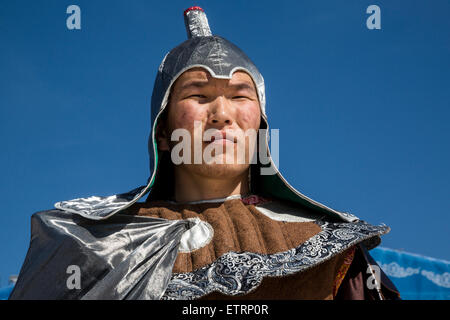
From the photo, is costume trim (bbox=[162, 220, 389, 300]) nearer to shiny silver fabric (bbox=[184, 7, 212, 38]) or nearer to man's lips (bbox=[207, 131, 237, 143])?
man's lips (bbox=[207, 131, 237, 143])

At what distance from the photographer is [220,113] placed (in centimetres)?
343

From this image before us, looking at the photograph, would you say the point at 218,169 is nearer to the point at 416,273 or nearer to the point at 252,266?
the point at 252,266

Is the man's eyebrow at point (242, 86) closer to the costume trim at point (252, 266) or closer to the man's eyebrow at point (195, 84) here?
the man's eyebrow at point (195, 84)

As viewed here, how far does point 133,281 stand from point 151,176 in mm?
985

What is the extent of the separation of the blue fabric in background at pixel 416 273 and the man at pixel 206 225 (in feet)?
16.3

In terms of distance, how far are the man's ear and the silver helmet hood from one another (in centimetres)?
6

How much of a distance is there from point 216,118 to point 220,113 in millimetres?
42

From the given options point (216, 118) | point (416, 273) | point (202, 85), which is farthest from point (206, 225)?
point (416, 273)

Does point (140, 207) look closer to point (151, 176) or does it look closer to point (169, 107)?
point (151, 176)

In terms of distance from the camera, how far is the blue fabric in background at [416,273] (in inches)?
309

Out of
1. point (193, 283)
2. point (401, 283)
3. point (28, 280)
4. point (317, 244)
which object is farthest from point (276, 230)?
point (401, 283)

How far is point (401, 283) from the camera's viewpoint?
8109 millimetres

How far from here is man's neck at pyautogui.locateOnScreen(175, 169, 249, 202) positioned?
3.64m

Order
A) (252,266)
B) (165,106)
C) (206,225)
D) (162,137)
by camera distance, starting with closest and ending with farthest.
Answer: (252,266) → (206,225) → (165,106) → (162,137)
